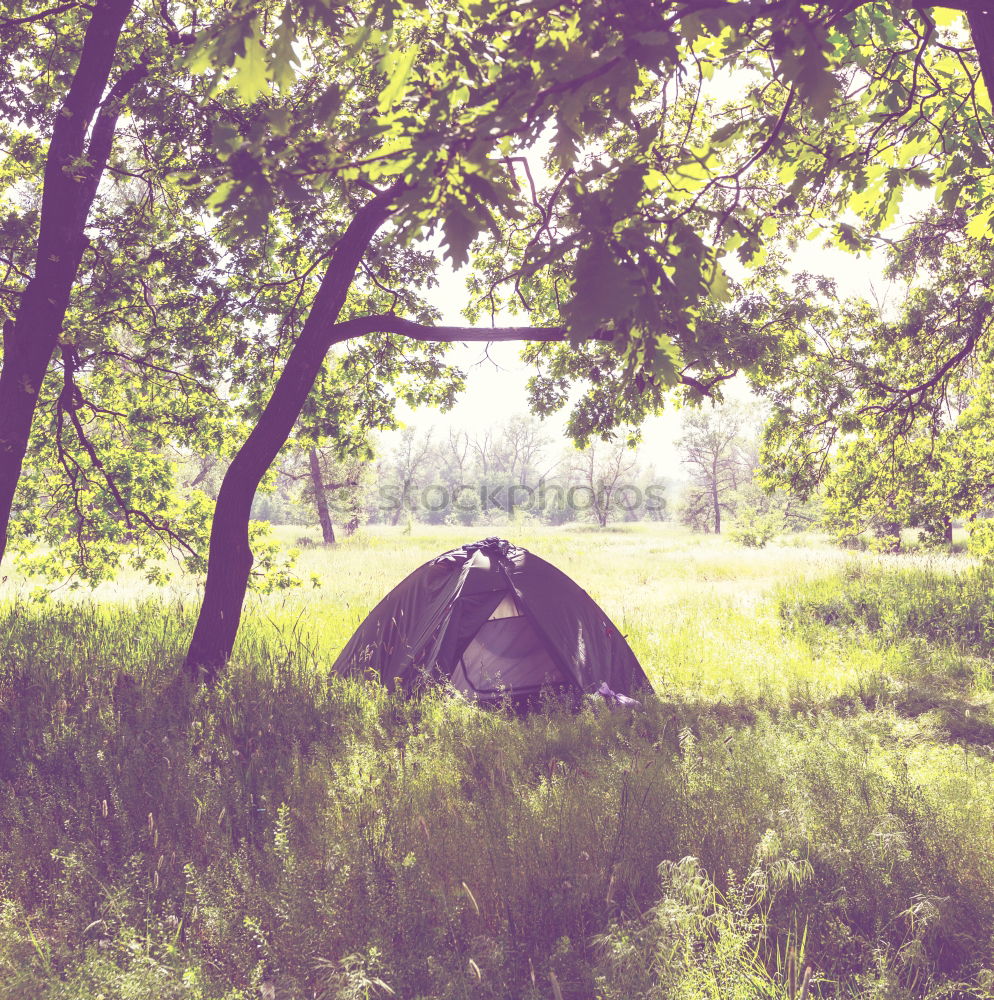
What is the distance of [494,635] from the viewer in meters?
7.09

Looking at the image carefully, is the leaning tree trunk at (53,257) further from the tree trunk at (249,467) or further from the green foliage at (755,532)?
the green foliage at (755,532)

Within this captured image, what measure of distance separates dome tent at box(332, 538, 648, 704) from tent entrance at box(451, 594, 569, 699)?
1cm

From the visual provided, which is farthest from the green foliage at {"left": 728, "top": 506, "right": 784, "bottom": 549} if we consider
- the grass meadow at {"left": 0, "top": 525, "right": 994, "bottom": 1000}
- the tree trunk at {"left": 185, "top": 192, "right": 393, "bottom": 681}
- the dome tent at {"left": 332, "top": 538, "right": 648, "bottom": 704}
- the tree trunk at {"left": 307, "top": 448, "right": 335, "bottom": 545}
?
the tree trunk at {"left": 185, "top": 192, "right": 393, "bottom": 681}

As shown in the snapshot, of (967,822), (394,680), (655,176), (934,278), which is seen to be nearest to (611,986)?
(967,822)

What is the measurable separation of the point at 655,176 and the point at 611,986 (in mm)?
3276

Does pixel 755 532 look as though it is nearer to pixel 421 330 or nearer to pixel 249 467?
pixel 421 330

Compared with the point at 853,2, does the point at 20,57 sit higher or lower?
higher

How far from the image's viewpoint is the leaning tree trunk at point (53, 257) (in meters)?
6.04

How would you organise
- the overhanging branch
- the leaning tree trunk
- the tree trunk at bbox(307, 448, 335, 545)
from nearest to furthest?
the leaning tree trunk < the overhanging branch < the tree trunk at bbox(307, 448, 335, 545)

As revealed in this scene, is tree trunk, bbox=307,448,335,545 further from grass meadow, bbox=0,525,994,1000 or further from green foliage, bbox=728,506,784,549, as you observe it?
grass meadow, bbox=0,525,994,1000

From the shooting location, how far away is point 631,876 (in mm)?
3088

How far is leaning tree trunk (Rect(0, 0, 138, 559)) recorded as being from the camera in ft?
19.8

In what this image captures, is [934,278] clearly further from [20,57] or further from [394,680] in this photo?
[20,57]

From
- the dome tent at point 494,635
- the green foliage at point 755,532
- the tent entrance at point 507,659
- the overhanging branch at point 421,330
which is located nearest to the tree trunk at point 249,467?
the overhanging branch at point 421,330
